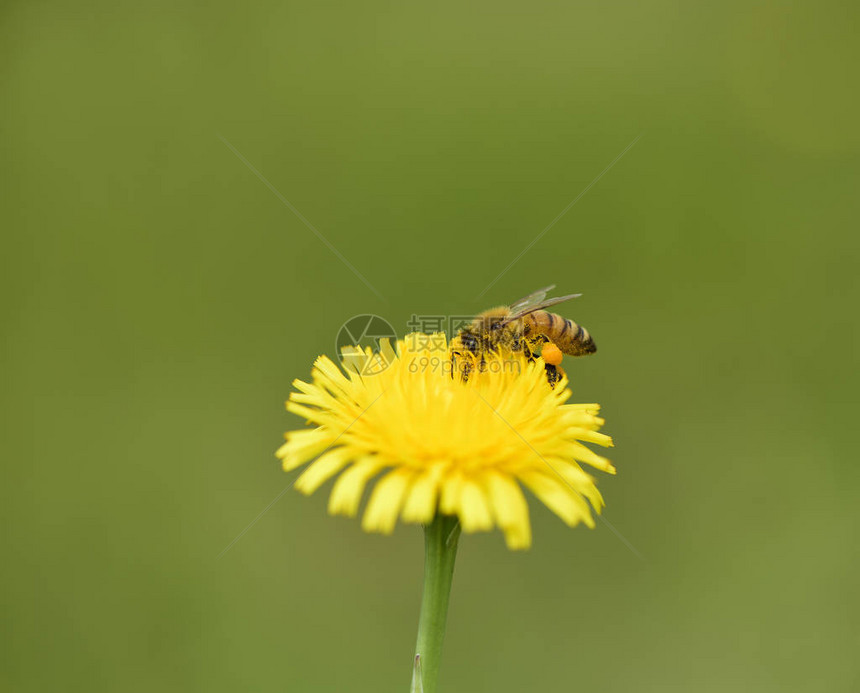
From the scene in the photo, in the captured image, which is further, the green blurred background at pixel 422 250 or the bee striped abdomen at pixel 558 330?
the green blurred background at pixel 422 250

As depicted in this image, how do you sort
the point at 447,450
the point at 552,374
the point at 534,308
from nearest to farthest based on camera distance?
the point at 447,450 < the point at 552,374 < the point at 534,308

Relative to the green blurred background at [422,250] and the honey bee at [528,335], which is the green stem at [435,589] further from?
the green blurred background at [422,250]

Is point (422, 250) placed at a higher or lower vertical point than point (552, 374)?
higher

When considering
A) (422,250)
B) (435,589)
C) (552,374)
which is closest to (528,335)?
(552,374)

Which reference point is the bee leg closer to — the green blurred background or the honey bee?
the honey bee

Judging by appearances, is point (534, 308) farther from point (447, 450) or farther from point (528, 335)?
point (447, 450)

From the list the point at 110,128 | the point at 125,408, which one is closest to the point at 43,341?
the point at 125,408

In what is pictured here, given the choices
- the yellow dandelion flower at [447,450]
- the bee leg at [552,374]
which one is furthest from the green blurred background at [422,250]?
the yellow dandelion flower at [447,450]

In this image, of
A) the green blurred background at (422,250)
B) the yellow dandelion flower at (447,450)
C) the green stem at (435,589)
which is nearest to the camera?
the yellow dandelion flower at (447,450)
